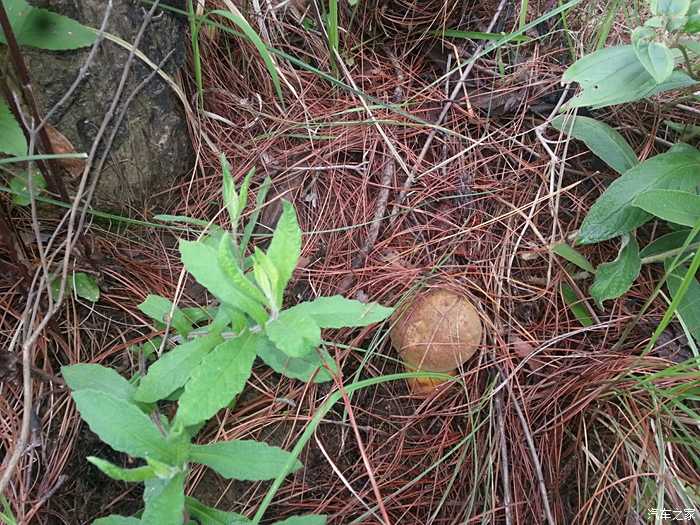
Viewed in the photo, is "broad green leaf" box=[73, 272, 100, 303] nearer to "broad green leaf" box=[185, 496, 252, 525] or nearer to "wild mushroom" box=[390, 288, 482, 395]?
"broad green leaf" box=[185, 496, 252, 525]

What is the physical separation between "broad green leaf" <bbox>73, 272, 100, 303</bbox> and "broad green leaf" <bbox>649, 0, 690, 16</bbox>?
1414 millimetres

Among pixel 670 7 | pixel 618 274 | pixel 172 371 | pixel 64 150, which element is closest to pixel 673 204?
pixel 618 274

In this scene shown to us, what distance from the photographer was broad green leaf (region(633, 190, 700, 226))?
1253mm

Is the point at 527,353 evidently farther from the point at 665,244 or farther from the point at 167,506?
the point at 167,506

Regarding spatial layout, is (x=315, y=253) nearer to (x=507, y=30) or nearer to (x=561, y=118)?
(x=561, y=118)

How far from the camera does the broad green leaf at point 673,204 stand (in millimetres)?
1253

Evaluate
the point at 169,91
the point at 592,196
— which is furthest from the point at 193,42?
the point at 592,196

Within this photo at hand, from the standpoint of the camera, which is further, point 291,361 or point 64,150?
point 64,150

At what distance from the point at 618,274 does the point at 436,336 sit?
485 mm

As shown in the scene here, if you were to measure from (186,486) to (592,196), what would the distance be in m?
1.29

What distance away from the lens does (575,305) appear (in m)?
1.45

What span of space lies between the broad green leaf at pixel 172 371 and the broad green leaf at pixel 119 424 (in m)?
0.10

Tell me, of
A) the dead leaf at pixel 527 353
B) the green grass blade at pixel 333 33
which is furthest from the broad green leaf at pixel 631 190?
the green grass blade at pixel 333 33

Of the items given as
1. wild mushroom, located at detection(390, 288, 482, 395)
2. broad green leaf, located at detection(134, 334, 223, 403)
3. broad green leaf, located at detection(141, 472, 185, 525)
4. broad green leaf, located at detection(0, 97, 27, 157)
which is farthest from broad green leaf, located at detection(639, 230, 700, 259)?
broad green leaf, located at detection(0, 97, 27, 157)
